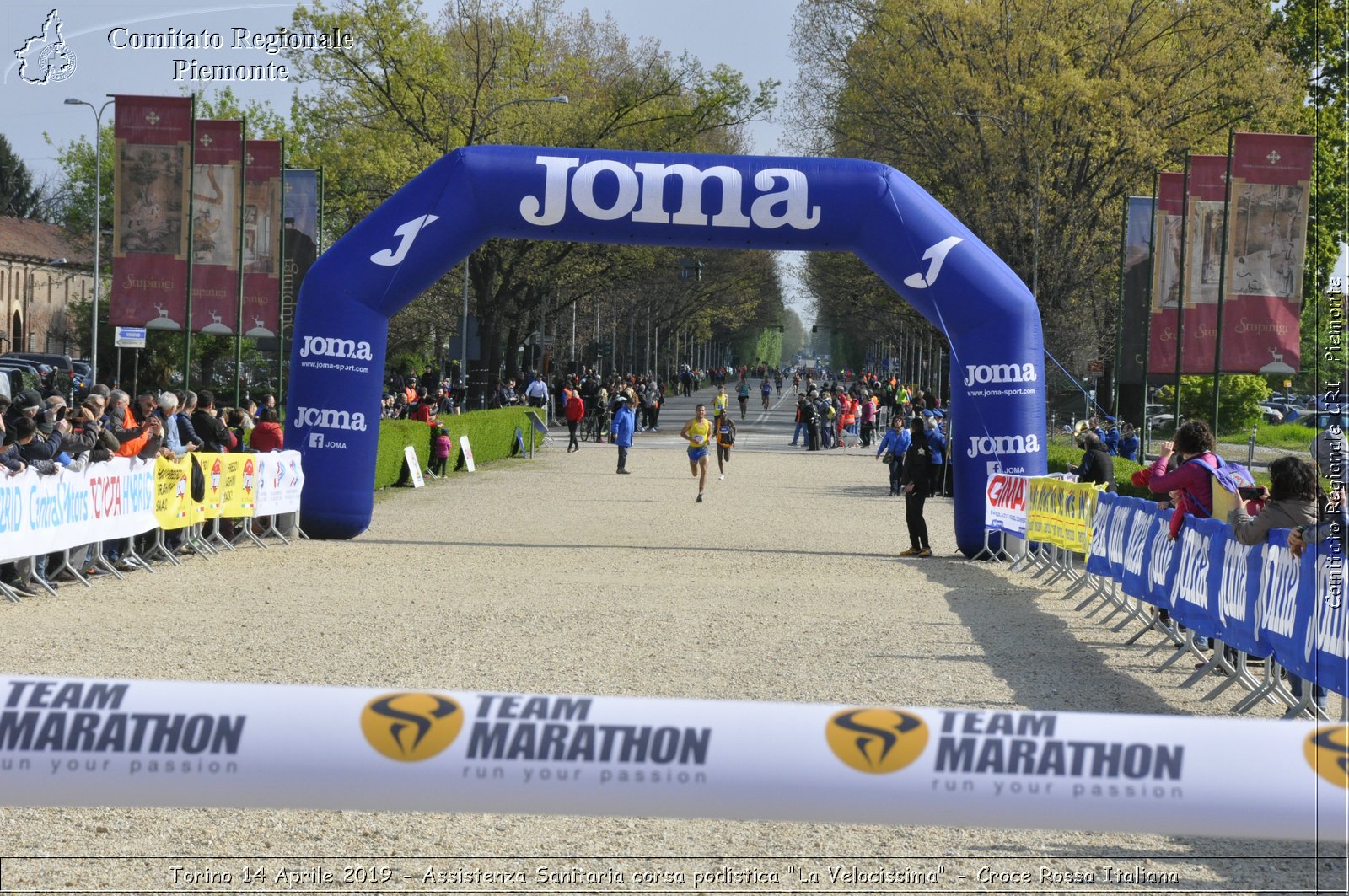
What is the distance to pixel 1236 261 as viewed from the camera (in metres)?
21.5

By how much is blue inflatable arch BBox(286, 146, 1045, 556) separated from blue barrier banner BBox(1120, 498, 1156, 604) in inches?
223

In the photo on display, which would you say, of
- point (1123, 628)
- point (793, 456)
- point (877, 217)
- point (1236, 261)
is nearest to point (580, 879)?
point (1123, 628)

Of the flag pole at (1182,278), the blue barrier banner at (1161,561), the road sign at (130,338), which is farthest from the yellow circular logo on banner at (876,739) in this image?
the road sign at (130,338)

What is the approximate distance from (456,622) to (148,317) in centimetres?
1337

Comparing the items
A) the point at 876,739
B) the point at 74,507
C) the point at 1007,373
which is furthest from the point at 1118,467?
the point at 876,739

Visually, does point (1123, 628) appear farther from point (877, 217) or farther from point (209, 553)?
point (209, 553)

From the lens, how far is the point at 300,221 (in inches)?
1019

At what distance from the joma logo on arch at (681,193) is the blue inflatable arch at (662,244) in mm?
14

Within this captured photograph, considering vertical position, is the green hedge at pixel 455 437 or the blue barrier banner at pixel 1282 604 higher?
the blue barrier banner at pixel 1282 604

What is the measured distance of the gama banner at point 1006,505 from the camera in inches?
671

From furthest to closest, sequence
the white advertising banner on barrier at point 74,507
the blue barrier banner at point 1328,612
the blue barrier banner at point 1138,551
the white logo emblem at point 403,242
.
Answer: the white logo emblem at point 403,242 → the white advertising banner on barrier at point 74,507 → the blue barrier banner at point 1138,551 → the blue barrier banner at point 1328,612

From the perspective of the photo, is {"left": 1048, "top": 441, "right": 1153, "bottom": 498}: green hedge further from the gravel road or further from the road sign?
the road sign

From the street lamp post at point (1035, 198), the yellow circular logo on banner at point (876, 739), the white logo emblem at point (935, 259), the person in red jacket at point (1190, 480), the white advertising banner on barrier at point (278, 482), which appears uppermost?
the street lamp post at point (1035, 198)

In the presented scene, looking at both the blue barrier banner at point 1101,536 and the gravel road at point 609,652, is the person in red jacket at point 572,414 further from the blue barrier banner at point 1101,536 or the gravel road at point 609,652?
the blue barrier banner at point 1101,536
